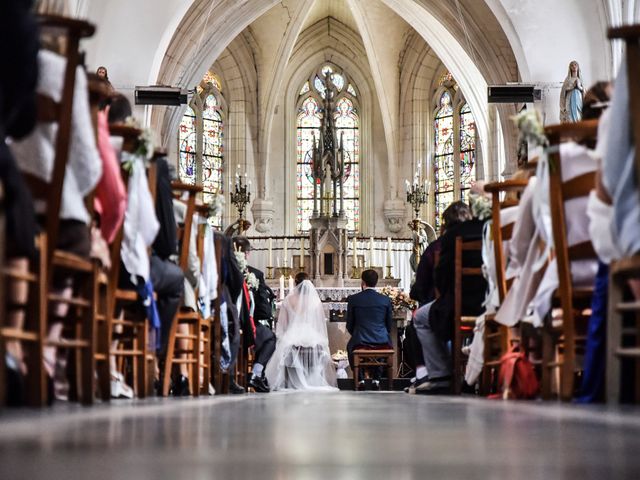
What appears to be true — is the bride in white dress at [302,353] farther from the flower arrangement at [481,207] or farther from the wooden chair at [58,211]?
the wooden chair at [58,211]

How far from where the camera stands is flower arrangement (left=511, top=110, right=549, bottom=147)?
428 centimetres

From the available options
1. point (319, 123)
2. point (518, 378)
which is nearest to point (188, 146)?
point (319, 123)

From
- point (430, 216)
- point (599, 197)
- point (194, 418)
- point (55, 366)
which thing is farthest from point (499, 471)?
point (430, 216)

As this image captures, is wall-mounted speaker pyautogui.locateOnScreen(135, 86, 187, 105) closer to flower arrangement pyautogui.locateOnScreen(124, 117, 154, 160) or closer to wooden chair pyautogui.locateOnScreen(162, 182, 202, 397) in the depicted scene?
wooden chair pyautogui.locateOnScreen(162, 182, 202, 397)

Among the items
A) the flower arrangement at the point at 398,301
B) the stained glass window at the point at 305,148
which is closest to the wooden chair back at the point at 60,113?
the flower arrangement at the point at 398,301

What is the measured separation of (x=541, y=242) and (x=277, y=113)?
20.7 m

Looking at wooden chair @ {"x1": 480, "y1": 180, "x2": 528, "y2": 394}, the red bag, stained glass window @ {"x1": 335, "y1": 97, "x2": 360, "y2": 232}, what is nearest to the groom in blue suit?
wooden chair @ {"x1": 480, "y1": 180, "x2": 528, "y2": 394}

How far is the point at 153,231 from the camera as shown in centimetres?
467

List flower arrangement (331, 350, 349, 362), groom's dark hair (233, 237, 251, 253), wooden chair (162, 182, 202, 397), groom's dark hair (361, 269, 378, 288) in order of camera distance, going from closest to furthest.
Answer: wooden chair (162, 182, 202, 397) < groom's dark hair (233, 237, 251, 253) < groom's dark hair (361, 269, 378, 288) < flower arrangement (331, 350, 349, 362)

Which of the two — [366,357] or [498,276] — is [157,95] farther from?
[498,276]

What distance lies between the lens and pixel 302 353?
39.4ft

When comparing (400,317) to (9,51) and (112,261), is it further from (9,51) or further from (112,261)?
(9,51)

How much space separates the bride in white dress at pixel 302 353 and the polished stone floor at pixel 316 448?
9.32m

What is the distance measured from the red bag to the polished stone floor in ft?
7.89
